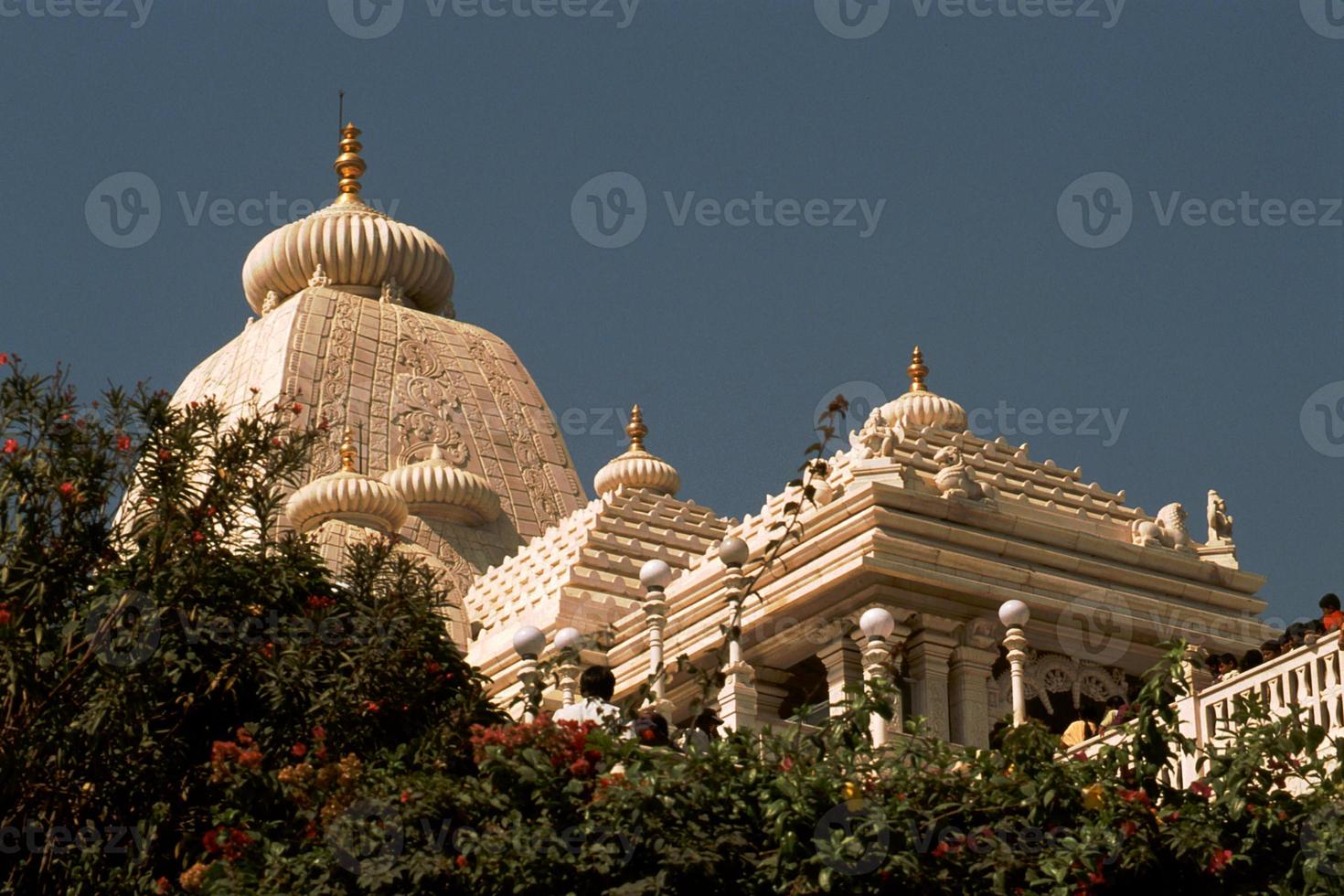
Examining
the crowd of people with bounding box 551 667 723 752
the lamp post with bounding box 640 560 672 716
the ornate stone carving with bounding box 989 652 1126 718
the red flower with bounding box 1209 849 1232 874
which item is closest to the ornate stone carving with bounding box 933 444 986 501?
the ornate stone carving with bounding box 989 652 1126 718

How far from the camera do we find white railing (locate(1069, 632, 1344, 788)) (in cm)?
2414

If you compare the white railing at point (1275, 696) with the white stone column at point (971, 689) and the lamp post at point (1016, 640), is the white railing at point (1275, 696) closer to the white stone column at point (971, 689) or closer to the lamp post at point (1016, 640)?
the lamp post at point (1016, 640)

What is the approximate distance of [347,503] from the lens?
159ft

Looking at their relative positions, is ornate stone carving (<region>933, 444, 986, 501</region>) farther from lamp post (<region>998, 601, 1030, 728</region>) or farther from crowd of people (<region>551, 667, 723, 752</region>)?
crowd of people (<region>551, 667, 723, 752</region>)

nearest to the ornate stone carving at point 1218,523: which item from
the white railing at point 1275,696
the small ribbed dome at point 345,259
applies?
the white railing at point 1275,696

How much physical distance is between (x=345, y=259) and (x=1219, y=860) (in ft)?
155

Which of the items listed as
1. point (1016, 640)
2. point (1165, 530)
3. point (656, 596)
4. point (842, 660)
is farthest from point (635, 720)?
point (1165, 530)

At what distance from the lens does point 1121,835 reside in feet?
67.8

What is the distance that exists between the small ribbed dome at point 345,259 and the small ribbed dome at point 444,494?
10458mm

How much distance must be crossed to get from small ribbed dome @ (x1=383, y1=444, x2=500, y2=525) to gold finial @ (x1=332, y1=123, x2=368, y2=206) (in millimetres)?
13579

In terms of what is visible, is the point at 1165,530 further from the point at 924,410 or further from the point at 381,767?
the point at 381,767

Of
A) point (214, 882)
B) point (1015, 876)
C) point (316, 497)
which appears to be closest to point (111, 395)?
point (214, 882)

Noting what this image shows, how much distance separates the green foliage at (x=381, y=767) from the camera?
20.4m

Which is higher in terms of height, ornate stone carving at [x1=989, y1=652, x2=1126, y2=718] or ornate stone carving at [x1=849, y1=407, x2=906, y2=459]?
ornate stone carving at [x1=849, y1=407, x2=906, y2=459]
